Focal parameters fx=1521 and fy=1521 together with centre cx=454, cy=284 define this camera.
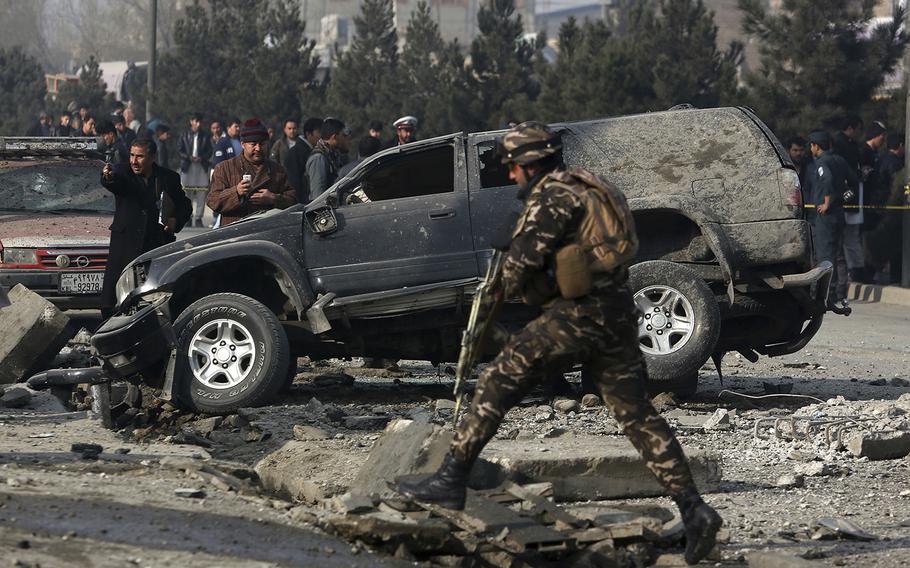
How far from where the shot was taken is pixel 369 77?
37.4 m

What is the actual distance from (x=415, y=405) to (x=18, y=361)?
297 cm

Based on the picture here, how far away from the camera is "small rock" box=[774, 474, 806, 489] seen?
25.7ft

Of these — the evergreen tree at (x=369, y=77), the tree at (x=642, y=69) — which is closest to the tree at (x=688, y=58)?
the tree at (x=642, y=69)

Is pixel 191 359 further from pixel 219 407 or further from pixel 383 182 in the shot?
pixel 383 182

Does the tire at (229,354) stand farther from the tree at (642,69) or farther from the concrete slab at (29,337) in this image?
the tree at (642,69)

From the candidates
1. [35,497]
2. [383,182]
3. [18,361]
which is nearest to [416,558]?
[35,497]

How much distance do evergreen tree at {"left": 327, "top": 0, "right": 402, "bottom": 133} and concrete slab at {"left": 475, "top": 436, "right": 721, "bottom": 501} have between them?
2627cm

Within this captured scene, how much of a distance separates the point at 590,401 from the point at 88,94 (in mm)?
40587

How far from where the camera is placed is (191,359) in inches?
400

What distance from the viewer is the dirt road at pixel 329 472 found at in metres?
6.05

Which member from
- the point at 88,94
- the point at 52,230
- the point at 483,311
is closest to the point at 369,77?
the point at 88,94

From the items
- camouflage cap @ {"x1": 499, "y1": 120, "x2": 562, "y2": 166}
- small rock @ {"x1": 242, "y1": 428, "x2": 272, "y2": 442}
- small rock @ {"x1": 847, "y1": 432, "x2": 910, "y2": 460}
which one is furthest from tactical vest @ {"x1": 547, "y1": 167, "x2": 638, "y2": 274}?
small rock @ {"x1": 242, "y1": 428, "x2": 272, "y2": 442}

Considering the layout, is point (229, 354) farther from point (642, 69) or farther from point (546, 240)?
point (642, 69)

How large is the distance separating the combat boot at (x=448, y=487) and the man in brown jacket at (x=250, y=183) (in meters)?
5.56
